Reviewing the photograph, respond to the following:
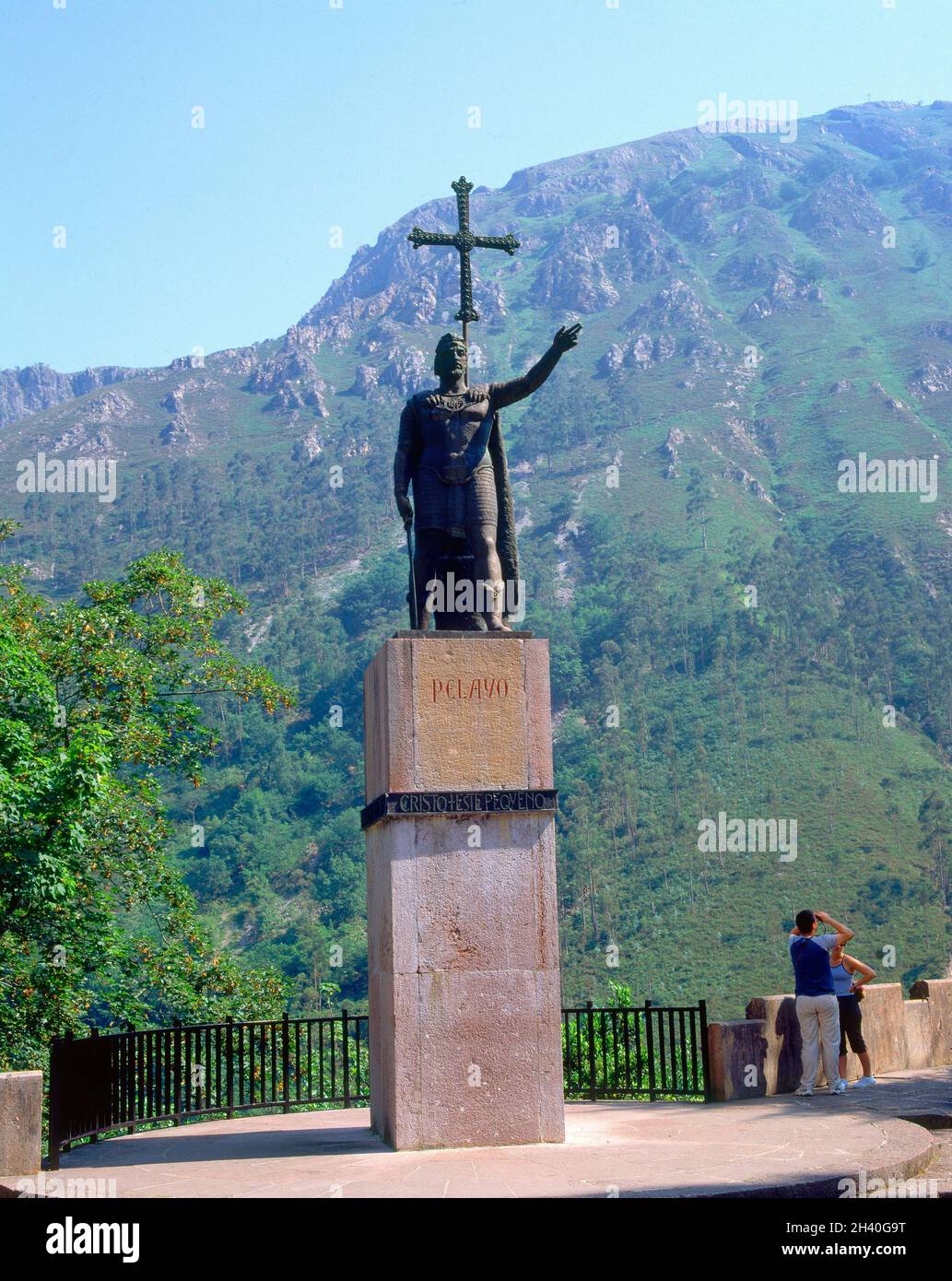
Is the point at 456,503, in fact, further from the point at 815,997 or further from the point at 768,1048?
the point at 768,1048

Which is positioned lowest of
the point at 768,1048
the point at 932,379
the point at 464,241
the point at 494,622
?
the point at 768,1048

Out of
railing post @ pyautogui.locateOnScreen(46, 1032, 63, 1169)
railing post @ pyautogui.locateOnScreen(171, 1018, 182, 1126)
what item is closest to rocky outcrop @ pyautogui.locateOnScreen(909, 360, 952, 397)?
railing post @ pyautogui.locateOnScreen(171, 1018, 182, 1126)

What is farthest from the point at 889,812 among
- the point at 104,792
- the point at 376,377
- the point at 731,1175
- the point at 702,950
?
the point at 376,377

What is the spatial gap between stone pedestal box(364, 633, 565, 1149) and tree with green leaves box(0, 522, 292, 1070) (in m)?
7.37

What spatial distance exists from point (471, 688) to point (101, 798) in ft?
28.4

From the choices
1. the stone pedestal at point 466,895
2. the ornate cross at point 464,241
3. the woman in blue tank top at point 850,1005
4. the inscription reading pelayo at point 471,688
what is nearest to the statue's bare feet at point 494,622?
the stone pedestal at point 466,895

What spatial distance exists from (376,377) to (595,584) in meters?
61.2

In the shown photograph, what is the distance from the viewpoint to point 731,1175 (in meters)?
8.41

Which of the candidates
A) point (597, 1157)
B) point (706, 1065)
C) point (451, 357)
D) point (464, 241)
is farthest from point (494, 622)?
point (706, 1065)

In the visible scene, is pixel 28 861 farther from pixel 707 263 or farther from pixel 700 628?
pixel 707 263

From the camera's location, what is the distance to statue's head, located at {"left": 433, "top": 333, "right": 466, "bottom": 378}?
11594 millimetres

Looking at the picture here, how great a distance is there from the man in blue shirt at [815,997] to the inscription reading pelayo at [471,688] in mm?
3394

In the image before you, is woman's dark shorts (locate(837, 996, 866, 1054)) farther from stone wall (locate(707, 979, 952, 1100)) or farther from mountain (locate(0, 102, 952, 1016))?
mountain (locate(0, 102, 952, 1016))

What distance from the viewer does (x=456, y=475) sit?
37.3 feet
